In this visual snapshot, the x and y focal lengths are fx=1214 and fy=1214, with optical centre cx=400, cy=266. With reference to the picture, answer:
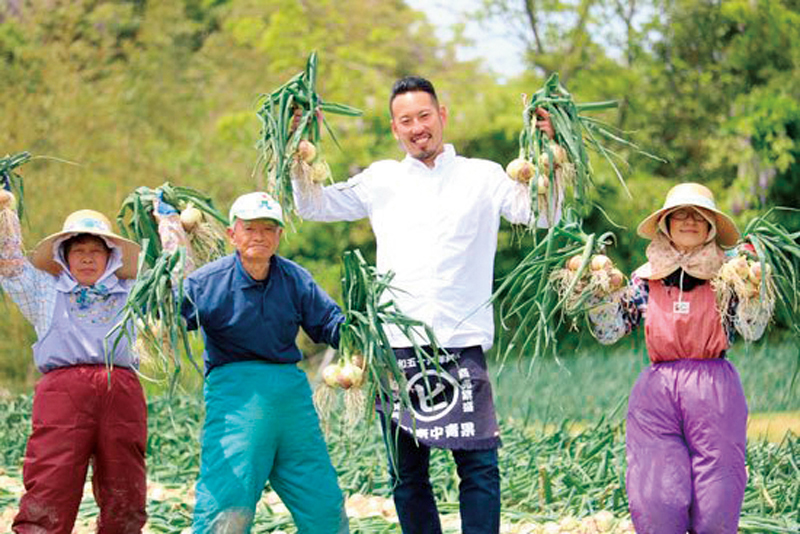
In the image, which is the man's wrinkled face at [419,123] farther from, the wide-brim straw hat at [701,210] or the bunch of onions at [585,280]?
the wide-brim straw hat at [701,210]

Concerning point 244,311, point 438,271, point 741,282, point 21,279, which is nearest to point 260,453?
point 244,311

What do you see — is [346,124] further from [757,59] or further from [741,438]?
[741,438]

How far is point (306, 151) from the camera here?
4129 millimetres

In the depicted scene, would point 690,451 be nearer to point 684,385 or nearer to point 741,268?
point 684,385

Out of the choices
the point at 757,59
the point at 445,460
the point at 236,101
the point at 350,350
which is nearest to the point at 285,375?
the point at 350,350

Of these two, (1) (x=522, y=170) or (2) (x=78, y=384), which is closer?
(1) (x=522, y=170)

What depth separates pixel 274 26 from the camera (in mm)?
15664

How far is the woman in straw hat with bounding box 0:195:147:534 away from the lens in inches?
169

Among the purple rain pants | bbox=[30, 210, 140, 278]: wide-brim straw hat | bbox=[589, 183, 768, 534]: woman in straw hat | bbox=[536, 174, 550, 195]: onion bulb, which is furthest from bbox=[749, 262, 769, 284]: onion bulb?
bbox=[30, 210, 140, 278]: wide-brim straw hat

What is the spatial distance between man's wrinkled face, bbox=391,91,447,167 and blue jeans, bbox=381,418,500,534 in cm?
97

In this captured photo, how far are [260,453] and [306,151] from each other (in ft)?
3.42

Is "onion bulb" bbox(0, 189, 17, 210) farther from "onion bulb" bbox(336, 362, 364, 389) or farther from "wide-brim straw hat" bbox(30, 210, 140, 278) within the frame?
"onion bulb" bbox(336, 362, 364, 389)

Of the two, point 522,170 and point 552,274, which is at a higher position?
point 522,170

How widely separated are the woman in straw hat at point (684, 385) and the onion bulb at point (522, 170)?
1.37 feet
